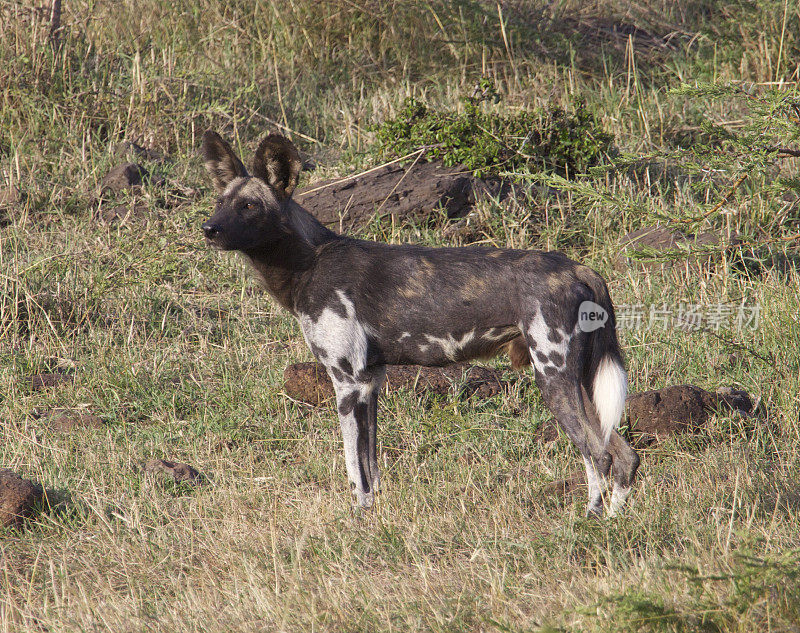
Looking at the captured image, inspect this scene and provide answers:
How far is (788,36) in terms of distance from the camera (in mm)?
9641

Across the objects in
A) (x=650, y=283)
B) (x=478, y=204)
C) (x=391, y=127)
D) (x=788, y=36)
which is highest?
(x=788, y=36)

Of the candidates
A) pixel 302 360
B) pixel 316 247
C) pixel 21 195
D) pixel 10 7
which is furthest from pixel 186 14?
pixel 316 247

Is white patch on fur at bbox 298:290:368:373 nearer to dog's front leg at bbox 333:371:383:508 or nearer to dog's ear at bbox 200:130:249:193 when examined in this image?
dog's front leg at bbox 333:371:383:508

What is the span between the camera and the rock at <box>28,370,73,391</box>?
584cm

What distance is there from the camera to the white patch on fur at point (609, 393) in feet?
13.8

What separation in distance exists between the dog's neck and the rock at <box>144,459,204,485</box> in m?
1.04

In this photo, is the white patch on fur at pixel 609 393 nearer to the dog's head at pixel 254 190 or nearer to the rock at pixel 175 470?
the dog's head at pixel 254 190

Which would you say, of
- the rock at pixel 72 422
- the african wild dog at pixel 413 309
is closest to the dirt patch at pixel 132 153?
the rock at pixel 72 422

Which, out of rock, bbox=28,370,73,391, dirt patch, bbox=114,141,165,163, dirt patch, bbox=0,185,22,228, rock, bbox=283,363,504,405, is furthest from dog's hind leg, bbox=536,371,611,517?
dirt patch, bbox=0,185,22,228

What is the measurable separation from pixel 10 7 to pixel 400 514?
7582mm

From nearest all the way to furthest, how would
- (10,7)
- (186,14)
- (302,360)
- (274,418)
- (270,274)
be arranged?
(270,274), (274,418), (302,360), (10,7), (186,14)

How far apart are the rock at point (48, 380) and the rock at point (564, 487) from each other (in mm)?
3162

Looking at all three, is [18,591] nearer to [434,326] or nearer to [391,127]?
[434,326]

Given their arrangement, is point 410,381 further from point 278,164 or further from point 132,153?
point 132,153
